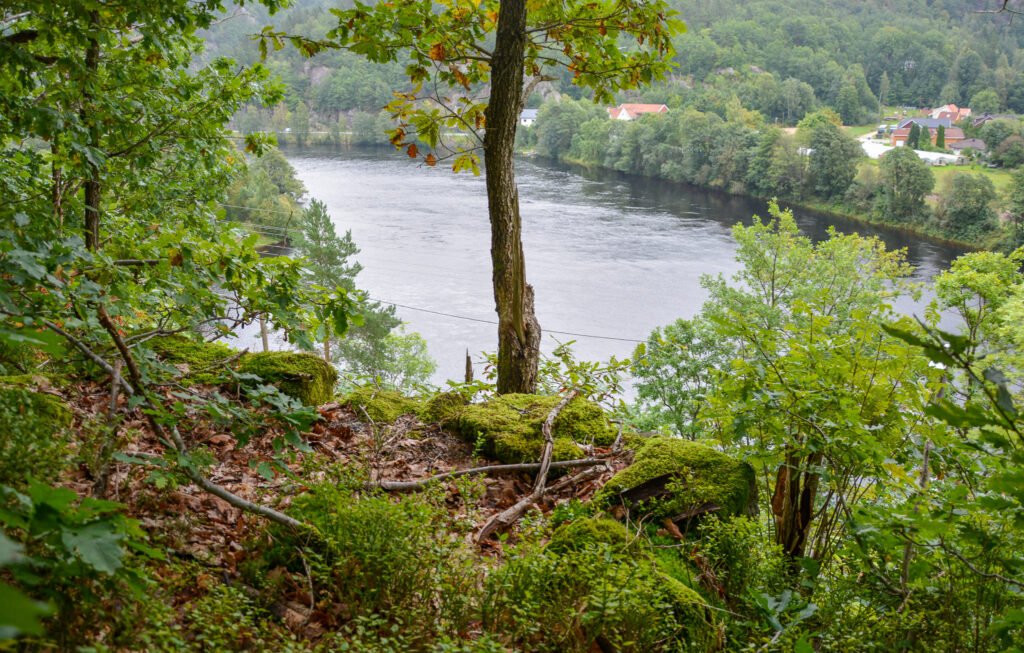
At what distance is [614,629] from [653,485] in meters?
1.12

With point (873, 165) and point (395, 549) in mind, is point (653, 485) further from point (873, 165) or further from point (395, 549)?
point (873, 165)

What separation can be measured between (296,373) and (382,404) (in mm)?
525

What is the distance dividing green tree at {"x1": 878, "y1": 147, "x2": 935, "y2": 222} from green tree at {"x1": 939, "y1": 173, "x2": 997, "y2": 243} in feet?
4.55

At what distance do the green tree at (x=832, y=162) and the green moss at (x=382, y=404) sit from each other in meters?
41.7

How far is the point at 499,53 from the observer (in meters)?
3.78

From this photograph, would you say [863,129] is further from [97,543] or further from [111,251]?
[97,543]

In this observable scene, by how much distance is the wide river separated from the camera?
28734mm

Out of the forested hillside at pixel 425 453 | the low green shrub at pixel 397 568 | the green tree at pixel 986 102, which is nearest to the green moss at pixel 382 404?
the forested hillside at pixel 425 453

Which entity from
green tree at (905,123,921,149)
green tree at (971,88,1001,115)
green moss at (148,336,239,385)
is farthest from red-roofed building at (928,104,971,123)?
green moss at (148,336,239,385)

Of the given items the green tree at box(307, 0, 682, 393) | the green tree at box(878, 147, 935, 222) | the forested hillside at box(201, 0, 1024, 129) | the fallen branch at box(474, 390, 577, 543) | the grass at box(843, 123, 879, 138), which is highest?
the forested hillside at box(201, 0, 1024, 129)

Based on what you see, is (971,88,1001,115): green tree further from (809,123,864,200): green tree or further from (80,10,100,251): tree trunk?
(80,10,100,251): tree trunk

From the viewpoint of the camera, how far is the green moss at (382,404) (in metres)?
3.97

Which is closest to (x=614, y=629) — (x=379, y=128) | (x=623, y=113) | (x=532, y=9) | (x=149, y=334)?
(x=149, y=334)

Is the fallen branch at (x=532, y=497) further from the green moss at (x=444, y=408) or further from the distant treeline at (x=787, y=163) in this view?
the distant treeline at (x=787, y=163)
